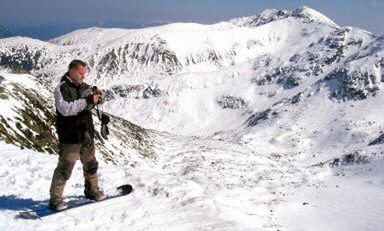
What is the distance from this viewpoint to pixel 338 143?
246ft

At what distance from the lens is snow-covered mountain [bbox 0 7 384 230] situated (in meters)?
16.7

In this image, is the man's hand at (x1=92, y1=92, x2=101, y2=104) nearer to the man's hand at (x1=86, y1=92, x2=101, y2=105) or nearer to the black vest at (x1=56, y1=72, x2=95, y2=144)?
the man's hand at (x1=86, y1=92, x2=101, y2=105)

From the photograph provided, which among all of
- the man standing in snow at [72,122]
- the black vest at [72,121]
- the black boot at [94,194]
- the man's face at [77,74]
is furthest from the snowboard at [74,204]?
the man's face at [77,74]

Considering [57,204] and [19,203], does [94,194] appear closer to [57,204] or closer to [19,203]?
[57,204]

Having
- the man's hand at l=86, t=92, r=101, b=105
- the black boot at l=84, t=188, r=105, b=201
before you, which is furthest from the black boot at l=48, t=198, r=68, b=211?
the man's hand at l=86, t=92, r=101, b=105

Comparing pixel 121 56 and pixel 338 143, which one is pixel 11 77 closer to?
pixel 338 143

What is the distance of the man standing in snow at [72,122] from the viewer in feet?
35.6

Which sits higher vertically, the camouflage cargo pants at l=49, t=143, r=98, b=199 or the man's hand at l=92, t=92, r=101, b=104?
the man's hand at l=92, t=92, r=101, b=104

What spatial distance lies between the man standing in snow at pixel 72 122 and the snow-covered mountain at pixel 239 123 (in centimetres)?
134

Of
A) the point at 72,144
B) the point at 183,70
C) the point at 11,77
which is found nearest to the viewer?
the point at 72,144

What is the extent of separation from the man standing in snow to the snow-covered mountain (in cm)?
134

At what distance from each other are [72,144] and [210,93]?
124676 millimetres

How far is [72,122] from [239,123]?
10263cm

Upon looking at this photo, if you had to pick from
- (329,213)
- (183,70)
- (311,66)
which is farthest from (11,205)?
(183,70)
